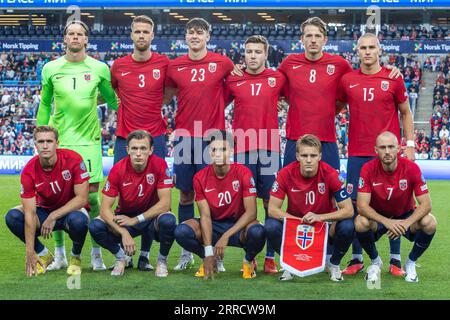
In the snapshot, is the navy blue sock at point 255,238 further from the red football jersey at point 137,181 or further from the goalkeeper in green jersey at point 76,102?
the goalkeeper in green jersey at point 76,102

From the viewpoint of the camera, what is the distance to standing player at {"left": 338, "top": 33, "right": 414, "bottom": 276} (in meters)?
7.42

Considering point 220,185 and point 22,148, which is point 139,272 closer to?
point 220,185

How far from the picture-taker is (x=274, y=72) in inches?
305

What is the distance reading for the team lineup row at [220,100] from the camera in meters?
7.49

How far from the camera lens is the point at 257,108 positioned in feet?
24.9

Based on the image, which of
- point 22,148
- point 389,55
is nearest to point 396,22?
point 389,55

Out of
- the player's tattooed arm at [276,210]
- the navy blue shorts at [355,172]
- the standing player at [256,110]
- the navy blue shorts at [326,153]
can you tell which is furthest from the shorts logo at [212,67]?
the navy blue shorts at [355,172]

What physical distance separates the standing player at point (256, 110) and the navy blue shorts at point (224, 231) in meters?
0.42

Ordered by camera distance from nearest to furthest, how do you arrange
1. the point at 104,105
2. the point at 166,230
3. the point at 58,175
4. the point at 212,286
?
the point at 212,286 < the point at 166,230 < the point at 58,175 < the point at 104,105

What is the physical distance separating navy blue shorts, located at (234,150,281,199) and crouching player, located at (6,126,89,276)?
1434 mm

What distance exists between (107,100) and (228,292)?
8.53 feet

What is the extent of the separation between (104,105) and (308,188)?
16.6 meters

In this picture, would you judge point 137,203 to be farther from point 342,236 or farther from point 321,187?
point 342,236

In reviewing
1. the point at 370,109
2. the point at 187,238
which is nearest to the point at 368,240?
the point at 370,109
